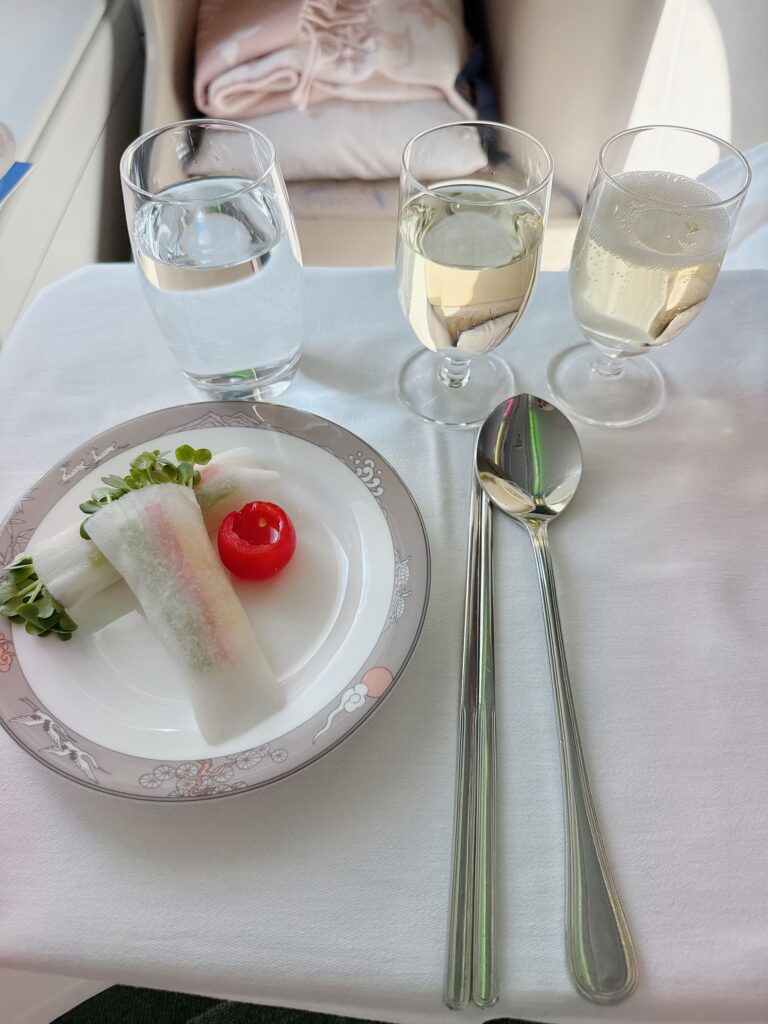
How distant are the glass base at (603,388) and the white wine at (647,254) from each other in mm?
53

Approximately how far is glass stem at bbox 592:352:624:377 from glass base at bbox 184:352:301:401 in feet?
0.84

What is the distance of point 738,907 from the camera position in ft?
1.29

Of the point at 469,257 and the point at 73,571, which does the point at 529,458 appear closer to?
the point at 469,257

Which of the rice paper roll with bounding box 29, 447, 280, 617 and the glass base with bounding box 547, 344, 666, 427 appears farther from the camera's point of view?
the glass base with bounding box 547, 344, 666, 427

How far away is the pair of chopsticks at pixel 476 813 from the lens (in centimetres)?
37

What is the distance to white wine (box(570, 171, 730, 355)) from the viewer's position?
53cm

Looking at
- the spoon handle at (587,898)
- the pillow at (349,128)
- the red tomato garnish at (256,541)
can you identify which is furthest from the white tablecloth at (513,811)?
the pillow at (349,128)

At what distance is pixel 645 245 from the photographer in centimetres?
53

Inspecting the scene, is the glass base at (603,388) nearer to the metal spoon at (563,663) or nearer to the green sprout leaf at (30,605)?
the metal spoon at (563,663)

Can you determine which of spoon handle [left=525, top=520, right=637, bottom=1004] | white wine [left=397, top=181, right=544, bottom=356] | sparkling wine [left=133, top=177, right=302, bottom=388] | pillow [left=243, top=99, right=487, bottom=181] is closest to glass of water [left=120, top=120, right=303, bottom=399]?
sparkling wine [left=133, top=177, right=302, bottom=388]

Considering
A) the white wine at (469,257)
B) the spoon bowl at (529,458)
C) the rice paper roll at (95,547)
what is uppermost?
the white wine at (469,257)

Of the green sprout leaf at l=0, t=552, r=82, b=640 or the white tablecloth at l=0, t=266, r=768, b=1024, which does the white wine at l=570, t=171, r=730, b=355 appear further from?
the green sprout leaf at l=0, t=552, r=82, b=640

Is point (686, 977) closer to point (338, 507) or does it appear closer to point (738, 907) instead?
point (738, 907)

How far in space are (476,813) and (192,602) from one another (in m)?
0.21
